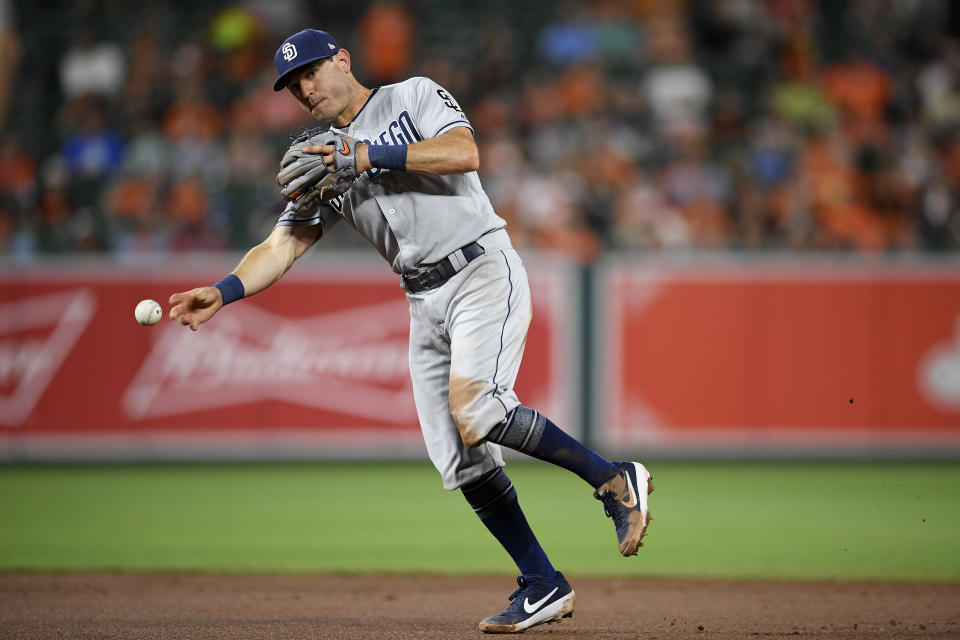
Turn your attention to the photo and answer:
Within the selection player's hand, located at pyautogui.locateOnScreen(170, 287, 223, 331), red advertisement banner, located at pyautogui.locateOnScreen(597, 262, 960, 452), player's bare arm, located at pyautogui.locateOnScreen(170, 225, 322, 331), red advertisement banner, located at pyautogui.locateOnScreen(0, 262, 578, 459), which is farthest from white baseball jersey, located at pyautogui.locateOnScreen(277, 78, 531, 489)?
red advertisement banner, located at pyautogui.locateOnScreen(597, 262, 960, 452)

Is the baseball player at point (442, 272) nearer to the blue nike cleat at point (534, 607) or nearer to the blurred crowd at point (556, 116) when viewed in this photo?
the blue nike cleat at point (534, 607)

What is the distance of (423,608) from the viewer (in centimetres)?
560

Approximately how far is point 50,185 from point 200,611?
316 inches

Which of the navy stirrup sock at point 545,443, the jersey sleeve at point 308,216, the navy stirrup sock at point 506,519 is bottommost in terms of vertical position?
the navy stirrup sock at point 506,519

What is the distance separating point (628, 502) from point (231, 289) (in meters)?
1.78

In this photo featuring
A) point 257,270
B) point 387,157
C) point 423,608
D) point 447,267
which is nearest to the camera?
point 387,157

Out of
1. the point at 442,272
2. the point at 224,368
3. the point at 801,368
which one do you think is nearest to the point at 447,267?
the point at 442,272

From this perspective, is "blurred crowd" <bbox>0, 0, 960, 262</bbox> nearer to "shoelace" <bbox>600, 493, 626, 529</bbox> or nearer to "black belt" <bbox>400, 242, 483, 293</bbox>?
"black belt" <bbox>400, 242, 483, 293</bbox>

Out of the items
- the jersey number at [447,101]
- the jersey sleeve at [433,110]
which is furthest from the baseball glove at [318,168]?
the jersey number at [447,101]

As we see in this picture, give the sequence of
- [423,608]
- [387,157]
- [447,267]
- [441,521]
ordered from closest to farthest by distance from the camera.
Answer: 1. [387,157]
2. [447,267]
3. [423,608]
4. [441,521]

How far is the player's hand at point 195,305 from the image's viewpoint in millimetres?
4688

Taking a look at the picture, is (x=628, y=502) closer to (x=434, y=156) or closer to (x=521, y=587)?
(x=521, y=587)

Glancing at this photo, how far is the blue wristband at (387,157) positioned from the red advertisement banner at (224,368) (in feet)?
22.3

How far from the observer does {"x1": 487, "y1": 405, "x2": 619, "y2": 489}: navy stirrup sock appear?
15.1 ft
